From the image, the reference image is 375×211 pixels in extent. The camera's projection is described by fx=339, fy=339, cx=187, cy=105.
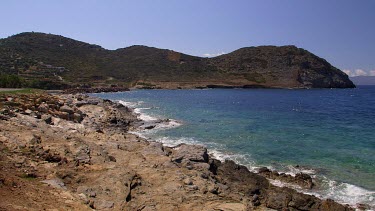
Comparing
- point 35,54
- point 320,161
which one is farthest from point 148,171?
point 35,54

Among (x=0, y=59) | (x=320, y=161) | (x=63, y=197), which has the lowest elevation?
(x=320, y=161)

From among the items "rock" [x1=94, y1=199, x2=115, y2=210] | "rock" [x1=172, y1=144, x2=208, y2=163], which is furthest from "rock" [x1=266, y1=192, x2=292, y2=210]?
"rock" [x1=94, y1=199, x2=115, y2=210]

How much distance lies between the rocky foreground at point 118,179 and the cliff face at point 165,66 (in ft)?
373

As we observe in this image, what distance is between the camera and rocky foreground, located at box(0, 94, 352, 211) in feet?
36.6

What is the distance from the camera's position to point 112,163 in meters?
15.2

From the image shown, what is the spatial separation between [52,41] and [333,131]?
6842 inches

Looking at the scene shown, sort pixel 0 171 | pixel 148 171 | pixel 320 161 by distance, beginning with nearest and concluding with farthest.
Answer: pixel 0 171 < pixel 148 171 < pixel 320 161

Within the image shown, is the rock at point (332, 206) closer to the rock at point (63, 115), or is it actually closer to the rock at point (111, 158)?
the rock at point (111, 158)

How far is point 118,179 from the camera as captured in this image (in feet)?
42.8

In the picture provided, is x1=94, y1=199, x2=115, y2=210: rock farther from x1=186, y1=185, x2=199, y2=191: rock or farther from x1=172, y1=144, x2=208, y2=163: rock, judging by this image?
x1=172, y1=144, x2=208, y2=163: rock

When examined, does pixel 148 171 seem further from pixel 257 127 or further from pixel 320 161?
pixel 257 127

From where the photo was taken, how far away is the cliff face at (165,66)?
464 feet

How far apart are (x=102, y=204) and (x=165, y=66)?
163m

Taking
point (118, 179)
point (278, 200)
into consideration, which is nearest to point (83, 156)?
point (118, 179)
